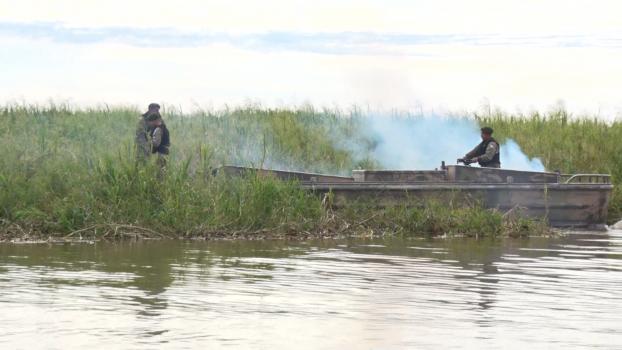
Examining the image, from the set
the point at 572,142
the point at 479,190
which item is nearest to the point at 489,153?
the point at 479,190

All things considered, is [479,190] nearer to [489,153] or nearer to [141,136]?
[489,153]

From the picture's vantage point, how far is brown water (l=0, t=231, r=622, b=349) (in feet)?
31.8

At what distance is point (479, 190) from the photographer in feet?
69.4

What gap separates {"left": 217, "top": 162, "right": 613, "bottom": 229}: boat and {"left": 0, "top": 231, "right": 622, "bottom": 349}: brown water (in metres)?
2.37

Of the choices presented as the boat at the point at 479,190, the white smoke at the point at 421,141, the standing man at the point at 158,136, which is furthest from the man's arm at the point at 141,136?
the white smoke at the point at 421,141

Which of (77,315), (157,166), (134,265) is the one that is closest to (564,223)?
(157,166)

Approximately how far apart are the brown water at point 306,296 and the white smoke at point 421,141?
456 inches

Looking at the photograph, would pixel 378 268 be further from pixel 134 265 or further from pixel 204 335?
pixel 204 335

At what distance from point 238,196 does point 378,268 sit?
14.0ft

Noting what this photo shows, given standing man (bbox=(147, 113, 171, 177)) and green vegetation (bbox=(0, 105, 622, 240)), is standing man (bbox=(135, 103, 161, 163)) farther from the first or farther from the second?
green vegetation (bbox=(0, 105, 622, 240))

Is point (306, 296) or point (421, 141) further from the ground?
point (421, 141)

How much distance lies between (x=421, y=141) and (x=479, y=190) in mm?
10098

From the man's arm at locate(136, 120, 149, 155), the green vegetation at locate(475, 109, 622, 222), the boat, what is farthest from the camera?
the green vegetation at locate(475, 109, 622, 222)

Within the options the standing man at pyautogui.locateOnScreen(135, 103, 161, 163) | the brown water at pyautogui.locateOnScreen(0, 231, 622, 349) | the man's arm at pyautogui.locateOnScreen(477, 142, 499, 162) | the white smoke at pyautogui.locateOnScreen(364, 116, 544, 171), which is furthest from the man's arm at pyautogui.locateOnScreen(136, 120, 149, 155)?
the white smoke at pyautogui.locateOnScreen(364, 116, 544, 171)
